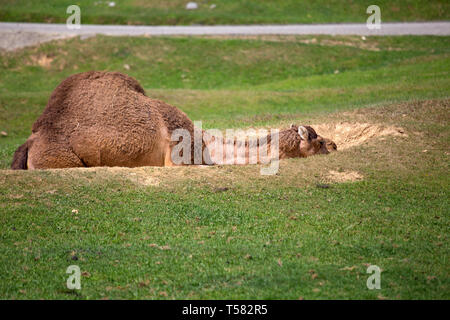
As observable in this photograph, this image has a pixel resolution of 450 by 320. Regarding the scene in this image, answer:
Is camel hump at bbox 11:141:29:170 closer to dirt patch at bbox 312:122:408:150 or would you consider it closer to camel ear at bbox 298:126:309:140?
camel ear at bbox 298:126:309:140

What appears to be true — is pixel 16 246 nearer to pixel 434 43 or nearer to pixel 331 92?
pixel 331 92

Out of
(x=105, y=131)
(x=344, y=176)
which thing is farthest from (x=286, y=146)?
(x=105, y=131)

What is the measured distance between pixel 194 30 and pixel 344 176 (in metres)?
22.6

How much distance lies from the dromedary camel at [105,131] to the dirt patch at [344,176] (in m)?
1.09

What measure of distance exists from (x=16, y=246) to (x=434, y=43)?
24.2 metres

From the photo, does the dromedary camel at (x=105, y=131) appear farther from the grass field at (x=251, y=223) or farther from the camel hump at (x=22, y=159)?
the grass field at (x=251, y=223)

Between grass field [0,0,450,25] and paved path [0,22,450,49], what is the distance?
4.98ft

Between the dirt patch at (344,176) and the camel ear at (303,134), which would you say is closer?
the dirt patch at (344,176)

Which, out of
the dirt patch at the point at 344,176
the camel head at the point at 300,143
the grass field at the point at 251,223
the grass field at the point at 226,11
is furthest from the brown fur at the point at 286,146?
the grass field at the point at 226,11

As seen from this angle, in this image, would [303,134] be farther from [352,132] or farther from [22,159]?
[22,159]

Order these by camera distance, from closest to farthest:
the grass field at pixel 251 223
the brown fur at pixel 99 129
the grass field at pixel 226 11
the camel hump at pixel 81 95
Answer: the grass field at pixel 251 223, the brown fur at pixel 99 129, the camel hump at pixel 81 95, the grass field at pixel 226 11

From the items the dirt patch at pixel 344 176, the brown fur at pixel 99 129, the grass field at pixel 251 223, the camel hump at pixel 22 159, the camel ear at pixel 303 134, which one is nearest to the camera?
the grass field at pixel 251 223

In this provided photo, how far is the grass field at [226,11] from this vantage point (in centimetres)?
3297

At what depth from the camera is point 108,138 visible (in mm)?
9867
